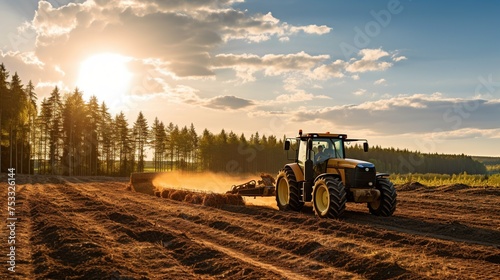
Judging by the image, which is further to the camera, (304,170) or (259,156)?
(259,156)

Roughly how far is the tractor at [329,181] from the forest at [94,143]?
39.4 m

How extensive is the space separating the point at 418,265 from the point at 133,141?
237 feet

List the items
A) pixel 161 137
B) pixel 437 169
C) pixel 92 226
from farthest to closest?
pixel 437 169 → pixel 161 137 → pixel 92 226

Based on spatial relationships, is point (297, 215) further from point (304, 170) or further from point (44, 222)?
point (44, 222)

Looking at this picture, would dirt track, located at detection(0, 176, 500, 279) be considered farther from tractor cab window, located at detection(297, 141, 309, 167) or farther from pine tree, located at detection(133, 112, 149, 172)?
pine tree, located at detection(133, 112, 149, 172)

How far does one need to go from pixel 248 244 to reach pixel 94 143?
60234 mm

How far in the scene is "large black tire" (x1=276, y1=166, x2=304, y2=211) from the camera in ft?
58.1

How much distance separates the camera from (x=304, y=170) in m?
17.3

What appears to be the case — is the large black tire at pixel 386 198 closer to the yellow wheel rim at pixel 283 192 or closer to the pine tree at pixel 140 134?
the yellow wheel rim at pixel 283 192

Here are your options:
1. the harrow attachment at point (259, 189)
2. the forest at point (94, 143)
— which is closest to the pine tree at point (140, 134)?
the forest at point (94, 143)

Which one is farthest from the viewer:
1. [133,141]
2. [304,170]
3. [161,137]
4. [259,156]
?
[259,156]

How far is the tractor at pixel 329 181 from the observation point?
50.8 ft

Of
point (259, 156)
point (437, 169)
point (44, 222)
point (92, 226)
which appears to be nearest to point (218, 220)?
point (92, 226)

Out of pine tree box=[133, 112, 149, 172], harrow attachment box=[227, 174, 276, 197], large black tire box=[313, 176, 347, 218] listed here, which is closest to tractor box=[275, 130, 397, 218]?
large black tire box=[313, 176, 347, 218]
